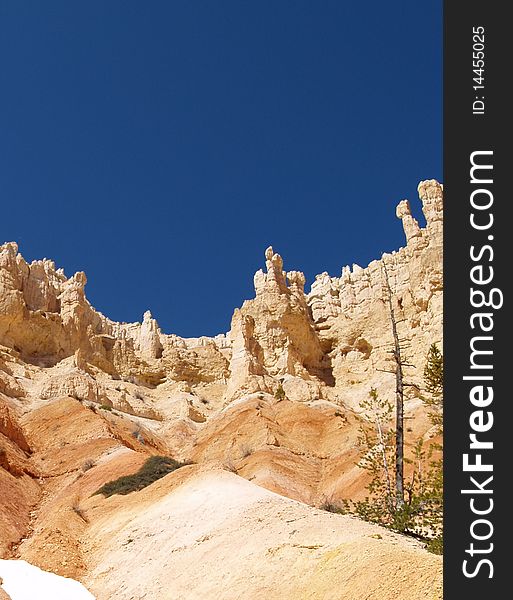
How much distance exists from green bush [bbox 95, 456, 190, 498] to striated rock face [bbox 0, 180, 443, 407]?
2960 cm

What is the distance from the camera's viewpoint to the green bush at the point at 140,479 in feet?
76.8

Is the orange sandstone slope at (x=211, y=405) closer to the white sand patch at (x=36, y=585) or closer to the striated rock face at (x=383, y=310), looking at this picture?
the striated rock face at (x=383, y=310)

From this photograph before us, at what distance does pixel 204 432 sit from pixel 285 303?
31.2m

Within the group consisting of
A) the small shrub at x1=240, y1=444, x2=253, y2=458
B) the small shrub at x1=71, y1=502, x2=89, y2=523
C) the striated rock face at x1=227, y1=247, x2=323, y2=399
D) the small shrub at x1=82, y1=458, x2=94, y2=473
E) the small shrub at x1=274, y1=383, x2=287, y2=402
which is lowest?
the small shrub at x1=71, y1=502, x2=89, y2=523

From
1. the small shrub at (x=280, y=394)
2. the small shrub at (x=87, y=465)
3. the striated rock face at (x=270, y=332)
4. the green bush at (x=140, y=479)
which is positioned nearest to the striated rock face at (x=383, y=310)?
the striated rock face at (x=270, y=332)

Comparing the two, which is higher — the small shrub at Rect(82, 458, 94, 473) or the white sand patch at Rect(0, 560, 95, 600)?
the small shrub at Rect(82, 458, 94, 473)

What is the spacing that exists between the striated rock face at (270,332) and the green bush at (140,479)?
29603 millimetres

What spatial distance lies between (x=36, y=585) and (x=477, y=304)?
12.0m

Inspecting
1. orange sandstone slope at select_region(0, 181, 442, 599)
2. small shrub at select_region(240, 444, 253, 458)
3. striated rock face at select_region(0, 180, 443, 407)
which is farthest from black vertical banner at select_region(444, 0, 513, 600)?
striated rock face at select_region(0, 180, 443, 407)

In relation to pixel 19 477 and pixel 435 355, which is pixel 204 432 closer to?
pixel 19 477

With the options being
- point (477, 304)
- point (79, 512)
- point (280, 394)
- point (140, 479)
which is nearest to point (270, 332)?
point (280, 394)

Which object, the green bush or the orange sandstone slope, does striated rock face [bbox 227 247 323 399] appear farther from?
the green bush

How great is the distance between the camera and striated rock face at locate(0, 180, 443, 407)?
211 feet

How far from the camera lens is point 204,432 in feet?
159
